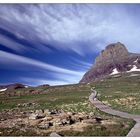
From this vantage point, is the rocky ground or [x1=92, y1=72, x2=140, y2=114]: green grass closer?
the rocky ground

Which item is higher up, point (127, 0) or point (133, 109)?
point (127, 0)

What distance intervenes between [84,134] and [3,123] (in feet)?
33.9

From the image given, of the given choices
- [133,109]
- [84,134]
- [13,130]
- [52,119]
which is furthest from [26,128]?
[133,109]

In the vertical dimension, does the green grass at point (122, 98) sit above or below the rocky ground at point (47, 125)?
above

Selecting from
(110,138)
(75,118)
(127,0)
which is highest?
(127,0)

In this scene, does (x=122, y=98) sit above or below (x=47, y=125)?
above

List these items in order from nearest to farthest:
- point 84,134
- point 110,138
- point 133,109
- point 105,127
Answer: point 110,138, point 84,134, point 105,127, point 133,109

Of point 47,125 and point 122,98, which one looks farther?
point 122,98

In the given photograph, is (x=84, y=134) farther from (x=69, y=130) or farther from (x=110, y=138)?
(x=110, y=138)

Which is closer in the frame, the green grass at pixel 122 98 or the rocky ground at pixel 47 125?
the rocky ground at pixel 47 125

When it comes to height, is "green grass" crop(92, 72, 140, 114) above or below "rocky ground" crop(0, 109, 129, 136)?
above

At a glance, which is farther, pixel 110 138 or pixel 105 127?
pixel 105 127

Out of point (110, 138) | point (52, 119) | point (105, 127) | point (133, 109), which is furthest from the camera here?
point (133, 109)

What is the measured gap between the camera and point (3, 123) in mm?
32906
